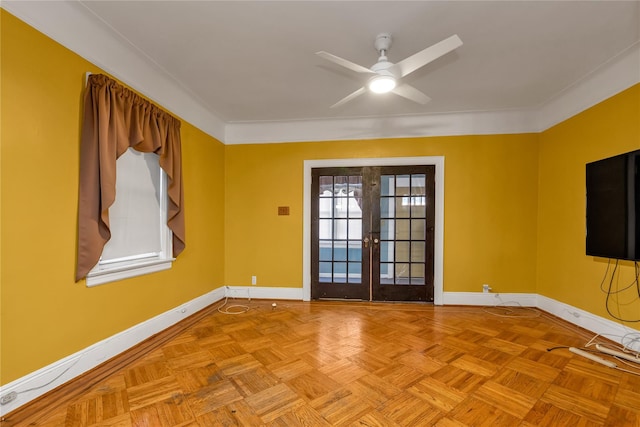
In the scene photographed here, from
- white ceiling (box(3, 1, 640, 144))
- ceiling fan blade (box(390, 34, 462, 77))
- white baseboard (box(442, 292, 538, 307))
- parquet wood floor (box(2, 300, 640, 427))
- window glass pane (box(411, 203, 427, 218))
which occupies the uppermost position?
white ceiling (box(3, 1, 640, 144))

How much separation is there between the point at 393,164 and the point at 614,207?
2.35 meters

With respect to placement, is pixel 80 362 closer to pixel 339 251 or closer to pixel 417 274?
pixel 339 251

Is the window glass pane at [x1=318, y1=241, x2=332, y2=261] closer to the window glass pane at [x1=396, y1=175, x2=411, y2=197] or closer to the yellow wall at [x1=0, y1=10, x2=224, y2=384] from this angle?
the window glass pane at [x1=396, y1=175, x2=411, y2=197]

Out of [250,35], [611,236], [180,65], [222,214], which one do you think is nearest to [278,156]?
[222,214]

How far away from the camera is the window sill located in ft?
7.42

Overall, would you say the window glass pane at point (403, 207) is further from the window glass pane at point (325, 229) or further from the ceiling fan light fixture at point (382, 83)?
the ceiling fan light fixture at point (382, 83)

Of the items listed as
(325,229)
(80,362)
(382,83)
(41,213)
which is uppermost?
(382,83)

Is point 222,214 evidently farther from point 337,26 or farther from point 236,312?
point 337,26

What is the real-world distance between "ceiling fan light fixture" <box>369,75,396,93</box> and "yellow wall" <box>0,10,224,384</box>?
2.25 metres

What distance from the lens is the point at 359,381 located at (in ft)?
6.98

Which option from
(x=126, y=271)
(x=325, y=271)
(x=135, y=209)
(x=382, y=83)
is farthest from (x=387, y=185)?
(x=126, y=271)

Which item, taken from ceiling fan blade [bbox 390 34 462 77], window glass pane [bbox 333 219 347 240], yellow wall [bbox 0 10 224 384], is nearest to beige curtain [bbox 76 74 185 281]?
yellow wall [bbox 0 10 224 384]

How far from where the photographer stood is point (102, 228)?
7.32 ft

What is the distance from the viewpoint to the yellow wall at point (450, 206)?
12.9 ft
